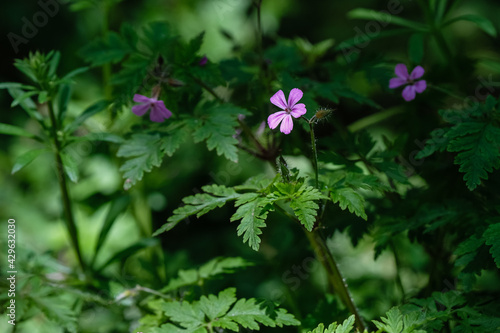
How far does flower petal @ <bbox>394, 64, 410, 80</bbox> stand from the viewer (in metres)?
1.81

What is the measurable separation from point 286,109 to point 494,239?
72cm

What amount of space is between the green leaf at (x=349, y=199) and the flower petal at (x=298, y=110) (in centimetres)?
26

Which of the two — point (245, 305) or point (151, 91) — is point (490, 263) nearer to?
point (245, 305)

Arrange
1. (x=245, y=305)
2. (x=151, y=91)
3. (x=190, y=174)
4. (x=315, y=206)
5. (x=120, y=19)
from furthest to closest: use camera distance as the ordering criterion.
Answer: (x=120, y=19), (x=190, y=174), (x=151, y=91), (x=245, y=305), (x=315, y=206)

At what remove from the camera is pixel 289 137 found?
6.30 feet

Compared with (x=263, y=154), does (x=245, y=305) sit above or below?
below

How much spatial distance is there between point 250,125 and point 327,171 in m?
0.40

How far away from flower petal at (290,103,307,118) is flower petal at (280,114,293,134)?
0.02 meters

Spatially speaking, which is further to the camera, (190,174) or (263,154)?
(190,174)

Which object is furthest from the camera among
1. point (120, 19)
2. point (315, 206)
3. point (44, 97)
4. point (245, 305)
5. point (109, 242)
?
point (120, 19)

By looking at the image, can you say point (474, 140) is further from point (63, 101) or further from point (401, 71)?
point (63, 101)

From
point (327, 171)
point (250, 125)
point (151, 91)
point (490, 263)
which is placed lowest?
point (490, 263)

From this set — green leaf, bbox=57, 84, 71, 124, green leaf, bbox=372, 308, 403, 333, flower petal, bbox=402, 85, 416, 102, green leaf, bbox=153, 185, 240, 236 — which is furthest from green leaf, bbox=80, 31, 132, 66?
green leaf, bbox=372, 308, 403, 333

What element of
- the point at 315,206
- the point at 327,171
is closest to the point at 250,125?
the point at 327,171
